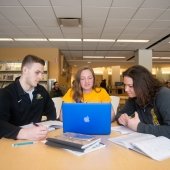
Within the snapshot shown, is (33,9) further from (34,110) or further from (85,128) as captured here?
(85,128)

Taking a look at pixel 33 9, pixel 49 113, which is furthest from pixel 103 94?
pixel 33 9

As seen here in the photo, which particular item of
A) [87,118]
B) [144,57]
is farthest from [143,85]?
[144,57]

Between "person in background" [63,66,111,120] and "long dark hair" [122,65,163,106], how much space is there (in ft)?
3.09

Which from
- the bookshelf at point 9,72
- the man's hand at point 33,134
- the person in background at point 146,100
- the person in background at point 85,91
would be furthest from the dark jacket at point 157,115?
the bookshelf at point 9,72

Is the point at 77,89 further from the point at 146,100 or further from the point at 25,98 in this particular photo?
the point at 146,100

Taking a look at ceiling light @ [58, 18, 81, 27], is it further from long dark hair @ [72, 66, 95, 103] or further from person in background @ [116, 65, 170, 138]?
person in background @ [116, 65, 170, 138]

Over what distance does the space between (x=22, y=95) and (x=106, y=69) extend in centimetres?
1571

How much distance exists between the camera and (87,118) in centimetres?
157

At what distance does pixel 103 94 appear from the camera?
2891mm

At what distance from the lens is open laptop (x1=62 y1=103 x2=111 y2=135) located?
1.55 meters

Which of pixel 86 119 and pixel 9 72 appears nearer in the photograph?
pixel 86 119

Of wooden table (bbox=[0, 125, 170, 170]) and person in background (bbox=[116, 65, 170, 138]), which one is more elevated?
person in background (bbox=[116, 65, 170, 138])

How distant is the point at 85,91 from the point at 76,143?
1.62 meters

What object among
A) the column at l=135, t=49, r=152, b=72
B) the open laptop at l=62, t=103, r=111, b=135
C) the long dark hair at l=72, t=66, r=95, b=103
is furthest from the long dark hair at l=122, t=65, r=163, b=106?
the column at l=135, t=49, r=152, b=72
